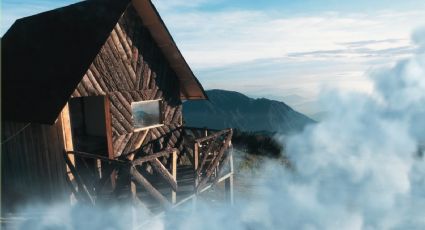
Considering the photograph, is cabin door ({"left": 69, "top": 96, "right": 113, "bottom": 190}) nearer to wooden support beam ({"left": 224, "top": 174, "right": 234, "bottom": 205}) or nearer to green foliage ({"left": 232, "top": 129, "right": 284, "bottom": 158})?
wooden support beam ({"left": 224, "top": 174, "right": 234, "bottom": 205})

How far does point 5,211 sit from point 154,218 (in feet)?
16.4

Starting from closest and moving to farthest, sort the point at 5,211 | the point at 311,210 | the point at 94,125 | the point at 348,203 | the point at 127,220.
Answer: the point at 127,220 < the point at 5,211 < the point at 94,125 < the point at 311,210 < the point at 348,203

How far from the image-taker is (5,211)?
405 inches

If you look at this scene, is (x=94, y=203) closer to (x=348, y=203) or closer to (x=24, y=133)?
(x=24, y=133)

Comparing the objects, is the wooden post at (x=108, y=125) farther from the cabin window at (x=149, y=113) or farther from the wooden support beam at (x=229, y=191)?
the wooden support beam at (x=229, y=191)

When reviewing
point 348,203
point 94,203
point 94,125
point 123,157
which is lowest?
point 348,203

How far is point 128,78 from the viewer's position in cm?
1062

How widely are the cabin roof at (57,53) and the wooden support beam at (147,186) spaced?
2276 mm

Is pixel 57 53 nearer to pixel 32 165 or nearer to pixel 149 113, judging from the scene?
pixel 32 165

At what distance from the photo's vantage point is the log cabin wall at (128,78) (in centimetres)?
970

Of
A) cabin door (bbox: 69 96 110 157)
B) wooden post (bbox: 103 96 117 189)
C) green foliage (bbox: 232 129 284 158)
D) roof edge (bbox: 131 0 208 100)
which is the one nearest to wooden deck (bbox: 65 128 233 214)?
wooden post (bbox: 103 96 117 189)

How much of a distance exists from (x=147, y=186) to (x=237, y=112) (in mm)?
46958

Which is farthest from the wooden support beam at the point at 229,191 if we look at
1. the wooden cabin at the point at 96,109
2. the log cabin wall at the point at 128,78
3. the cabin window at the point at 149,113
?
the cabin window at the point at 149,113

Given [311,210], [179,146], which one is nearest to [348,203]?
Result: [311,210]
